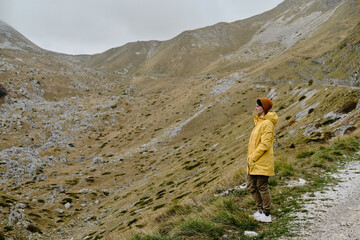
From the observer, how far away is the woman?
6750 millimetres

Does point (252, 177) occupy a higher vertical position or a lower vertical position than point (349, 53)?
higher

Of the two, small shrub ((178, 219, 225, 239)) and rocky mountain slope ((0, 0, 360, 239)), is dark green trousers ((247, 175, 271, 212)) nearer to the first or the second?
small shrub ((178, 219, 225, 239))

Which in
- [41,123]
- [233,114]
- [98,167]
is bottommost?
[233,114]

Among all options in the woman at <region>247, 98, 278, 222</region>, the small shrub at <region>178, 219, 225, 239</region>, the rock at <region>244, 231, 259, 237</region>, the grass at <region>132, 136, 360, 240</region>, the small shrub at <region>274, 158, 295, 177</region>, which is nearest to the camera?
the rock at <region>244, 231, 259, 237</region>

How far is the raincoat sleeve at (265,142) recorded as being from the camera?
6.75 metres

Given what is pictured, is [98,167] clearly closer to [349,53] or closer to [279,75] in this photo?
[279,75]

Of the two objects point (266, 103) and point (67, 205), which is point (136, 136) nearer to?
point (67, 205)

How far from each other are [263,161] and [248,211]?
2.25 metres

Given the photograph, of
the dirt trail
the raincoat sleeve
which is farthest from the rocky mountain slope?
the raincoat sleeve

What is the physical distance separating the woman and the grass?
537 millimetres

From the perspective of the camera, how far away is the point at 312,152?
14.1m

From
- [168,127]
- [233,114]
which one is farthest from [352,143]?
[168,127]

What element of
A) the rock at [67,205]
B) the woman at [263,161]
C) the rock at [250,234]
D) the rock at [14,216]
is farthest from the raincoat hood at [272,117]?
the rock at [67,205]

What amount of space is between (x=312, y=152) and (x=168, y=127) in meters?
60.2
